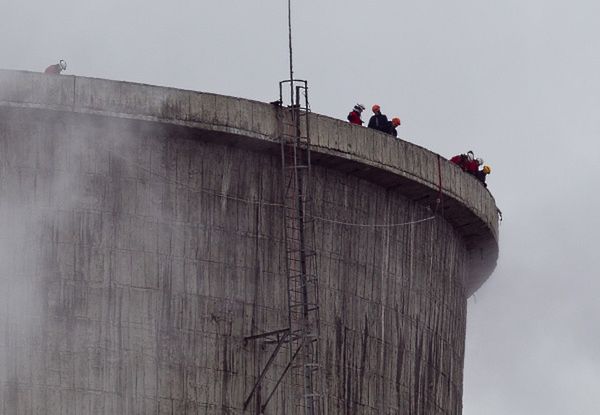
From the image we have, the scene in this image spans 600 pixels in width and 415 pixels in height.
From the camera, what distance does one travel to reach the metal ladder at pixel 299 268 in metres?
36.6

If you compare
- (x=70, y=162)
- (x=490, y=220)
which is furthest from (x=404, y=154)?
(x=70, y=162)

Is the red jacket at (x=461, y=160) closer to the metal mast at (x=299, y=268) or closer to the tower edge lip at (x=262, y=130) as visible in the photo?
the tower edge lip at (x=262, y=130)

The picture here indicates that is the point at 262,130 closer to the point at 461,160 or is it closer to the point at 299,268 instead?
the point at 299,268

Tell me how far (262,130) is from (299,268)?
239 centimetres

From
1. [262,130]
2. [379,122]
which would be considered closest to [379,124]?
[379,122]

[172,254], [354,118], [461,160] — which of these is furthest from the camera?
[461,160]

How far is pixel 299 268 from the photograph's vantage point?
122 ft

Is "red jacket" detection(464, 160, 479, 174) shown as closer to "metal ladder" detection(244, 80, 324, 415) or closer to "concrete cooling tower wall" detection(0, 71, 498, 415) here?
"concrete cooling tower wall" detection(0, 71, 498, 415)

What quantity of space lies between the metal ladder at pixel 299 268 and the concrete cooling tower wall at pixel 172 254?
0.16 meters

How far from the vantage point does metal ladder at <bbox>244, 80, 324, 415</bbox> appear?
36.6 metres

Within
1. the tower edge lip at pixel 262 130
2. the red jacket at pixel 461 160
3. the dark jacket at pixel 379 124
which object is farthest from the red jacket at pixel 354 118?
the red jacket at pixel 461 160

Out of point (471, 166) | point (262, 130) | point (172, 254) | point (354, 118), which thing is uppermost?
point (471, 166)

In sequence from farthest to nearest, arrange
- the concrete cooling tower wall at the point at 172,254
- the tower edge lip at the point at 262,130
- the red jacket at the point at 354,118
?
the red jacket at the point at 354,118 → the tower edge lip at the point at 262,130 → the concrete cooling tower wall at the point at 172,254

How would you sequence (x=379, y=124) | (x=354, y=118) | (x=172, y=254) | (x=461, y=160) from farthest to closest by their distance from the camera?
(x=461, y=160)
(x=379, y=124)
(x=354, y=118)
(x=172, y=254)
